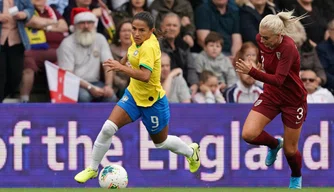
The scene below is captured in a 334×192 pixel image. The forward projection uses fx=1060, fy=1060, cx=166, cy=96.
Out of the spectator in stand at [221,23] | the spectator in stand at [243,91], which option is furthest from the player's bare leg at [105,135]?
the spectator in stand at [221,23]

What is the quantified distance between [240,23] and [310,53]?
1.15 meters

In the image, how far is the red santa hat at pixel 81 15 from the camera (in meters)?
15.0

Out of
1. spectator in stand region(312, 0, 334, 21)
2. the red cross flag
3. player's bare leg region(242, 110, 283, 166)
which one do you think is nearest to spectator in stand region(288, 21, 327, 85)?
spectator in stand region(312, 0, 334, 21)

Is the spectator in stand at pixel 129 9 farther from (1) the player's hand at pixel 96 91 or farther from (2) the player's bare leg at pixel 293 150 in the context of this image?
(2) the player's bare leg at pixel 293 150

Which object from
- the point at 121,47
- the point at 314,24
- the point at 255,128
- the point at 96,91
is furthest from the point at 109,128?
the point at 314,24

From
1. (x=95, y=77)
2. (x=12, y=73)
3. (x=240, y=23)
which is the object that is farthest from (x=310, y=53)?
(x=12, y=73)

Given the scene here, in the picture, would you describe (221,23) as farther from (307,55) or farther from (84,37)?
(84,37)

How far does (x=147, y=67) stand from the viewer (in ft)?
37.0

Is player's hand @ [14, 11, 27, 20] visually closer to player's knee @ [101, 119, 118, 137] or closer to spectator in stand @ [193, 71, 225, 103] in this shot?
spectator in stand @ [193, 71, 225, 103]

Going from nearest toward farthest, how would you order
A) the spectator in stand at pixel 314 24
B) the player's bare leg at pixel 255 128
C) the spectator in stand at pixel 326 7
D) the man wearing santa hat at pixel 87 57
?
the player's bare leg at pixel 255 128 < the man wearing santa hat at pixel 87 57 < the spectator in stand at pixel 314 24 < the spectator in stand at pixel 326 7

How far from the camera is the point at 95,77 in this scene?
49.1ft

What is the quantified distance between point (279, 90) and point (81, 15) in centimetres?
424

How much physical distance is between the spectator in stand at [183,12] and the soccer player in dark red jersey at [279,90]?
13.2 feet

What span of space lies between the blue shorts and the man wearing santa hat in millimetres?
3089
